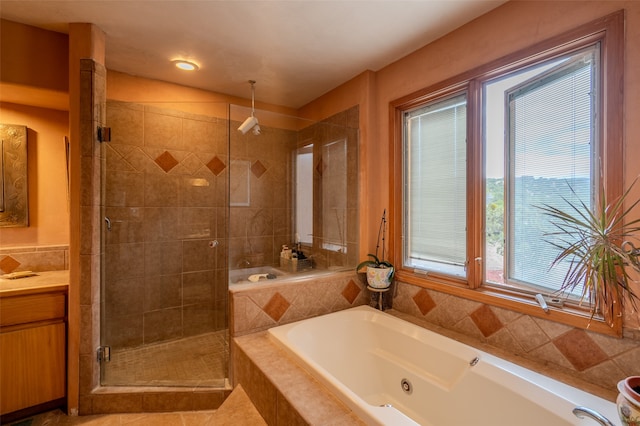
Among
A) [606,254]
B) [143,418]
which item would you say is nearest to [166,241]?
[143,418]

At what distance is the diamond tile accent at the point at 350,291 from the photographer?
243 centimetres

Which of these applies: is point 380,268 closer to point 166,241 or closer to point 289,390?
point 289,390

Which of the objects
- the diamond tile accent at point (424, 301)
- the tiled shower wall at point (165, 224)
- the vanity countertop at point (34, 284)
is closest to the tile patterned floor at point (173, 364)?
the tiled shower wall at point (165, 224)

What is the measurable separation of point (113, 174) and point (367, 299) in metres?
2.27

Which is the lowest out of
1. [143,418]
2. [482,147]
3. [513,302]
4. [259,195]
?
[143,418]

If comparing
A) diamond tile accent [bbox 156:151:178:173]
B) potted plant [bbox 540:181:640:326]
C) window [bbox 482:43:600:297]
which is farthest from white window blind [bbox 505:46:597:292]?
diamond tile accent [bbox 156:151:178:173]

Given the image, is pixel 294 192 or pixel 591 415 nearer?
pixel 591 415

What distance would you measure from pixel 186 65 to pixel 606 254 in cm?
290

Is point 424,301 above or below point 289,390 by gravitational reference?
above

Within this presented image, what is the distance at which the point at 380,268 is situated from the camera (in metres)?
2.35

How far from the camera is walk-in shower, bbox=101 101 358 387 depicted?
2457 millimetres

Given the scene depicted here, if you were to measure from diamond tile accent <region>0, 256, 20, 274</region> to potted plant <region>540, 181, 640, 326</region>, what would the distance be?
3475mm

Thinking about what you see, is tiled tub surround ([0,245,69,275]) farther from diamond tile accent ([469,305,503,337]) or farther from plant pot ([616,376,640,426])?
plant pot ([616,376,640,426])

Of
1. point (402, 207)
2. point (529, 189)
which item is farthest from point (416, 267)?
point (529, 189)
